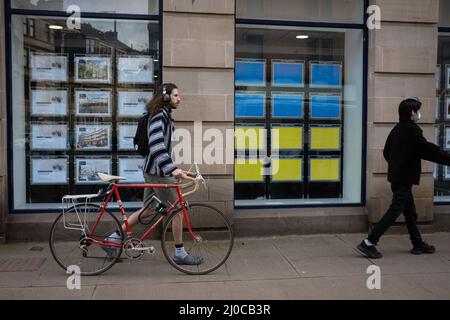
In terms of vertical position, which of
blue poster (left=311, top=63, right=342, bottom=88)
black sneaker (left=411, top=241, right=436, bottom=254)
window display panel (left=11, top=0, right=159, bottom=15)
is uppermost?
window display panel (left=11, top=0, right=159, bottom=15)

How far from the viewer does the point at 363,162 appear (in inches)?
315

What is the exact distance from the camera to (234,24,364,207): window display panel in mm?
7977

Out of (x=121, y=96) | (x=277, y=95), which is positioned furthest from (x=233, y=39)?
(x=121, y=96)

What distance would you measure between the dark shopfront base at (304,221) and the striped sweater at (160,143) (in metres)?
1.79

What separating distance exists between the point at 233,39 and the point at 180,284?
3381mm

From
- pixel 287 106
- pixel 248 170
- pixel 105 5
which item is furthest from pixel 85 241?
pixel 287 106

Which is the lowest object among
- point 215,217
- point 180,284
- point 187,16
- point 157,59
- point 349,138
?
point 180,284

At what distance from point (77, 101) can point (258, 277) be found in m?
3.61

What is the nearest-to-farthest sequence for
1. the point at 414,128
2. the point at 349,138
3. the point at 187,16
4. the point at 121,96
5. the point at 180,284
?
the point at 180,284 < the point at 414,128 < the point at 187,16 < the point at 121,96 < the point at 349,138

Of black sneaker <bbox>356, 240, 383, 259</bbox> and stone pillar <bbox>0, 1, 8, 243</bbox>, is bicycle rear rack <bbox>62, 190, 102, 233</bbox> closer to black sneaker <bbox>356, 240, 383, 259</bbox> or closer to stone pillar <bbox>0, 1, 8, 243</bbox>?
stone pillar <bbox>0, 1, 8, 243</bbox>

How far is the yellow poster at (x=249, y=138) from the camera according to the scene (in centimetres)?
795

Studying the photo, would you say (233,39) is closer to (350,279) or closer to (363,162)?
(363,162)

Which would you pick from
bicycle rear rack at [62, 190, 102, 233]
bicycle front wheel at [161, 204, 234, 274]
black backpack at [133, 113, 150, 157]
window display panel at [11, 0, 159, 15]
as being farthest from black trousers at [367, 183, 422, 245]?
window display panel at [11, 0, 159, 15]

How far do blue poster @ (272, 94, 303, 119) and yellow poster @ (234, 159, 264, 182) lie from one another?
75 cm
